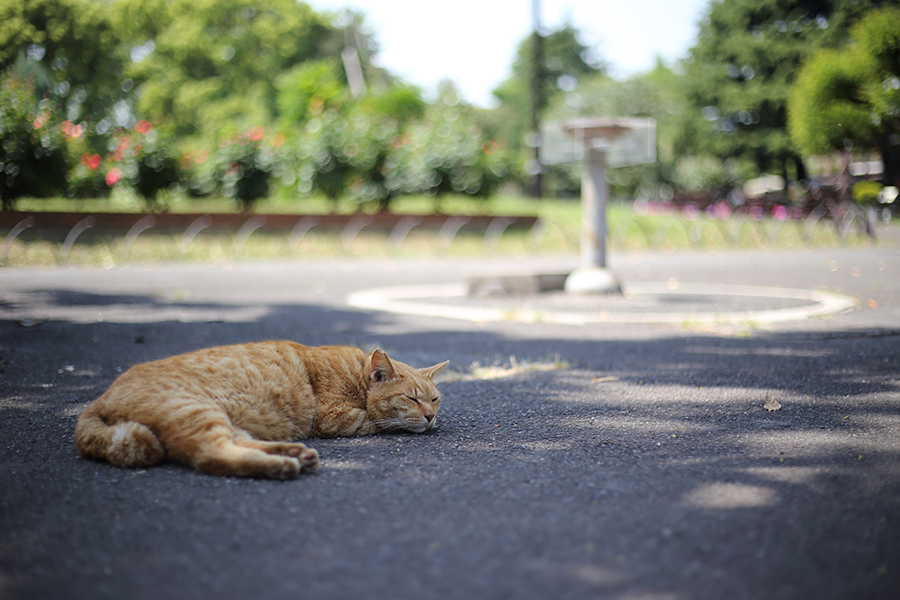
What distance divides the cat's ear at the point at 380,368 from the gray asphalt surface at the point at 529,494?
334 mm

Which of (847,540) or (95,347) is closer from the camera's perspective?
(847,540)

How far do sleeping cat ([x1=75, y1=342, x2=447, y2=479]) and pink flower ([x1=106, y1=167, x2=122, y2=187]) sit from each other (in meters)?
15.0

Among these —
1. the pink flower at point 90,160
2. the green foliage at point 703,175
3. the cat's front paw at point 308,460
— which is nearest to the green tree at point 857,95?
the green foliage at point 703,175

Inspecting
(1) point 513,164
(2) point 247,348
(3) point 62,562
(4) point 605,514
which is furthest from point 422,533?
(1) point 513,164

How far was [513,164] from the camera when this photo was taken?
2097 cm

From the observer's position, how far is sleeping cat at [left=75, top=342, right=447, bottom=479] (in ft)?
A: 9.09

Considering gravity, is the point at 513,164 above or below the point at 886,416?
above

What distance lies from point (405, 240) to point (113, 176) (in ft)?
25.5

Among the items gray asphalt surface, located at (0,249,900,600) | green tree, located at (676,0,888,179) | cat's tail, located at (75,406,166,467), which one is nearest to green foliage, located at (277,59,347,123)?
green tree, located at (676,0,888,179)

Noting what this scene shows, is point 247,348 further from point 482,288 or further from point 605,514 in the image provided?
point 482,288

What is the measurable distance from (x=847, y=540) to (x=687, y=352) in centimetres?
366

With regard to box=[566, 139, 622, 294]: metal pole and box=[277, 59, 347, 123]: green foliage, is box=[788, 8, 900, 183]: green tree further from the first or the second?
box=[277, 59, 347, 123]: green foliage

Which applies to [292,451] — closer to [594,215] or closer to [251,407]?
[251,407]

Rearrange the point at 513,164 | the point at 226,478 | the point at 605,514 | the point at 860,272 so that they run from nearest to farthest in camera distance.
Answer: the point at 605,514 < the point at 226,478 < the point at 860,272 < the point at 513,164
